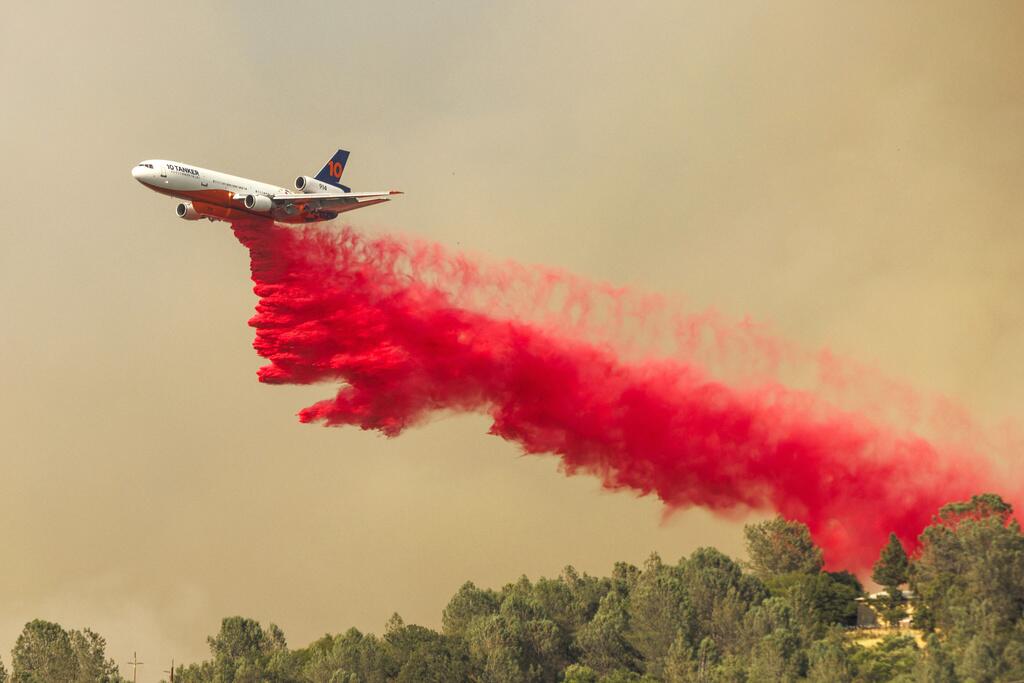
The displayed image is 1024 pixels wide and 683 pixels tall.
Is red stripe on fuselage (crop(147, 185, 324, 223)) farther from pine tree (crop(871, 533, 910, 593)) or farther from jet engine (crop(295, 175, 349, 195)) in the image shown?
pine tree (crop(871, 533, 910, 593))

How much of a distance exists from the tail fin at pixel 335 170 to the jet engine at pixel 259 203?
870 cm

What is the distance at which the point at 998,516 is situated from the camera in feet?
422

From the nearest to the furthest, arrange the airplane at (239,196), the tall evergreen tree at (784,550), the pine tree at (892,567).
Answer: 1. the airplane at (239,196)
2. the pine tree at (892,567)
3. the tall evergreen tree at (784,550)

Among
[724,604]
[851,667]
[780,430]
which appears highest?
[780,430]

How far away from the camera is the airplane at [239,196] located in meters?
107

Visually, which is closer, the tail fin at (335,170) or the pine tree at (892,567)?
the tail fin at (335,170)

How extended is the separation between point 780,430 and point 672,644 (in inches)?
741

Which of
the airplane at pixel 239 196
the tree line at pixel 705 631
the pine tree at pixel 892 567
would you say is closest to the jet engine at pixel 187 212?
the airplane at pixel 239 196

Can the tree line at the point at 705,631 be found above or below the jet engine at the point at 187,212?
below

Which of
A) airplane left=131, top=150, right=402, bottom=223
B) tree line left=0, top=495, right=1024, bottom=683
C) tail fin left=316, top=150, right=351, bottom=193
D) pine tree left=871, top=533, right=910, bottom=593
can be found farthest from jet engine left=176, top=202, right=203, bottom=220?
pine tree left=871, top=533, right=910, bottom=593

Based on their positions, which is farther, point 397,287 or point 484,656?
point 484,656

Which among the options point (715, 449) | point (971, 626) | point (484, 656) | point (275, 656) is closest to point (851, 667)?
point (971, 626)

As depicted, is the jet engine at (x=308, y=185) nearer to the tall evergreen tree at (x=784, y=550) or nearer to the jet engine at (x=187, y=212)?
the jet engine at (x=187, y=212)

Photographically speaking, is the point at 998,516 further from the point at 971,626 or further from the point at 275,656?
the point at 275,656
